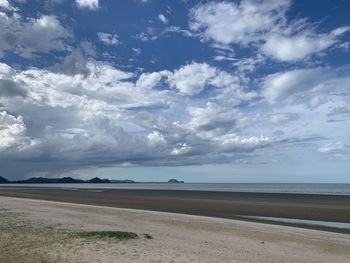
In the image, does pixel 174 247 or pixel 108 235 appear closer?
pixel 174 247

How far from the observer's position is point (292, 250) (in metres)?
18.7

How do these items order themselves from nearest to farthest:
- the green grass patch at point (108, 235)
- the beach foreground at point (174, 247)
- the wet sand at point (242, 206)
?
the beach foreground at point (174, 247) → the green grass patch at point (108, 235) → the wet sand at point (242, 206)

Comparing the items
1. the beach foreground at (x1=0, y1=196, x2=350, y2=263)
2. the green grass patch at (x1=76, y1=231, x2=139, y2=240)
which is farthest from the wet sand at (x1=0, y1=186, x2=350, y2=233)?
the green grass patch at (x1=76, y1=231, x2=139, y2=240)

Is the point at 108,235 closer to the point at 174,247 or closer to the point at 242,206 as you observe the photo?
the point at 174,247

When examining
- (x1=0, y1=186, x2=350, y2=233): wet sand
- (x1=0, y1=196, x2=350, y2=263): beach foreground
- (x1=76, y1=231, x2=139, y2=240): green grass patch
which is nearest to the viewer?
(x1=0, y1=196, x2=350, y2=263): beach foreground

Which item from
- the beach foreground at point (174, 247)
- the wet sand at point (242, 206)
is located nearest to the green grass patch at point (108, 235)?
the beach foreground at point (174, 247)

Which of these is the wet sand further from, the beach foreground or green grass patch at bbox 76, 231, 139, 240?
green grass patch at bbox 76, 231, 139, 240

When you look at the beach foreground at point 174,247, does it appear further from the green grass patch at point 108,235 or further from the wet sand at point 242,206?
the wet sand at point 242,206

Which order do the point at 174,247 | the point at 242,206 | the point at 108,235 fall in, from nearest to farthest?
1. the point at 174,247
2. the point at 108,235
3. the point at 242,206

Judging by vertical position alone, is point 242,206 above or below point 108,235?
above

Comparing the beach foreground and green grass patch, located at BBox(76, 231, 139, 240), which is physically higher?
green grass patch, located at BBox(76, 231, 139, 240)

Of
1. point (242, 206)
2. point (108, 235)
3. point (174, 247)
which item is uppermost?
point (242, 206)

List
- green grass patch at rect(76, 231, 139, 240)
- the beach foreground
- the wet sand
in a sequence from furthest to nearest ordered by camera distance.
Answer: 1. the wet sand
2. green grass patch at rect(76, 231, 139, 240)
3. the beach foreground

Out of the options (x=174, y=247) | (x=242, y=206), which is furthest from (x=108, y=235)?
(x=242, y=206)
